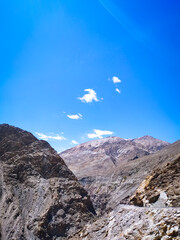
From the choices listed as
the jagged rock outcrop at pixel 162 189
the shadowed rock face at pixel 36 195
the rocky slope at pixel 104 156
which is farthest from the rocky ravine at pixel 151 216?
the rocky slope at pixel 104 156

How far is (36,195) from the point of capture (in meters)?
34.6

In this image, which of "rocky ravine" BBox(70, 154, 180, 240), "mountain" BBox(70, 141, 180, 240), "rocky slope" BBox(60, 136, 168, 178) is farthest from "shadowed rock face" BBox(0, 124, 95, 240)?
"rocky slope" BBox(60, 136, 168, 178)

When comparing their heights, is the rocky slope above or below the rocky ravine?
above

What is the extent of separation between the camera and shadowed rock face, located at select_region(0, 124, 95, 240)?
29.0m

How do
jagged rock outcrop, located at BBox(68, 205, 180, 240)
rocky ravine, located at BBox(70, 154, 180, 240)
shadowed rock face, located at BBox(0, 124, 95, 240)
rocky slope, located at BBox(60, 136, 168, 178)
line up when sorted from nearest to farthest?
jagged rock outcrop, located at BBox(68, 205, 180, 240)
rocky ravine, located at BBox(70, 154, 180, 240)
shadowed rock face, located at BBox(0, 124, 95, 240)
rocky slope, located at BBox(60, 136, 168, 178)

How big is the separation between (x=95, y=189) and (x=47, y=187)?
30.0 metres

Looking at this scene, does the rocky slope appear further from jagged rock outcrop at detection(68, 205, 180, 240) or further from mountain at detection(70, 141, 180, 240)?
jagged rock outcrop at detection(68, 205, 180, 240)

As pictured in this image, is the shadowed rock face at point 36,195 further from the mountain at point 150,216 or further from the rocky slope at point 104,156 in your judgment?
the rocky slope at point 104,156

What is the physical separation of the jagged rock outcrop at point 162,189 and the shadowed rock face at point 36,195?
22.0m

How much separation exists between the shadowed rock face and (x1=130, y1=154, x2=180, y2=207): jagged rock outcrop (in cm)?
2195

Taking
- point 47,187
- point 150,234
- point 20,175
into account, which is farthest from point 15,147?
point 150,234

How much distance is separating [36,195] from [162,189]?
97.5 feet

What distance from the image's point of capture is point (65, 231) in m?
29.6

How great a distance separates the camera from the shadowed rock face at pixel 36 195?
29047mm
